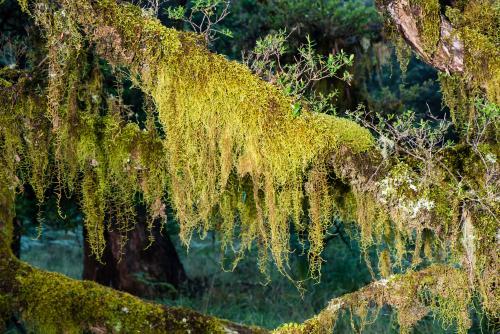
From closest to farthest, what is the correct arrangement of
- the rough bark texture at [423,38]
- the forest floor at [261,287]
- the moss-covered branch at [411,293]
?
1. the moss-covered branch at [411,293]
2. the rough bark texture at [423,38]
3. the forest floor at [261,287]

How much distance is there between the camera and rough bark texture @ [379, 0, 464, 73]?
4723mm

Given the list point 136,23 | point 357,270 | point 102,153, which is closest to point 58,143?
point 102,153

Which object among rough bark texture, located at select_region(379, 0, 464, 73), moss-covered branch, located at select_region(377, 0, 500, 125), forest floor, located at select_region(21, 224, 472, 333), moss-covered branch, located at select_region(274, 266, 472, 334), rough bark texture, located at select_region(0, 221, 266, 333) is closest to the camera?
rough bark texture, located at select_region(0, 221, 266, 333)

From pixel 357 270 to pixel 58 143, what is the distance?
8.78 metres

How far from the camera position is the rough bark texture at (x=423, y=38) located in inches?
186

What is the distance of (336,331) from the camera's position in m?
8.90

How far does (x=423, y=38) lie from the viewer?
4.75 m

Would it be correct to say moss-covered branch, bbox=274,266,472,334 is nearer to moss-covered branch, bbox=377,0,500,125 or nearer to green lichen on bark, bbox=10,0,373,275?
green lichen on bark, bbox=10,0,373,275

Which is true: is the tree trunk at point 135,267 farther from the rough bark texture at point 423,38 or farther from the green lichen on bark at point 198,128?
the rough bark texture at point 423,38

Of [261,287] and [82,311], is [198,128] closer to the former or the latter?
[82,311]

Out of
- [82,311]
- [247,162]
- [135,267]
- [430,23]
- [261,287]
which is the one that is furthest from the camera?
[261,287]

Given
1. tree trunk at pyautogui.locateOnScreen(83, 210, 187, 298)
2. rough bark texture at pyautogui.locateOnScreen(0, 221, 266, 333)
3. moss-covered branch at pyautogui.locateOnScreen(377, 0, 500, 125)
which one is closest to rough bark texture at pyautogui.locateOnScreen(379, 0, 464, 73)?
moss-covered branch at pyautogui.locateOnScreen(377, 0, 500, 125)

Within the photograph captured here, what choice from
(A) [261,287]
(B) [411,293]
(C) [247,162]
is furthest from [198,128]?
(A) [261,287]

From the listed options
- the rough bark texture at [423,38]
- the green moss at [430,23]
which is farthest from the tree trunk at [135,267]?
the green moss at [430,23]
